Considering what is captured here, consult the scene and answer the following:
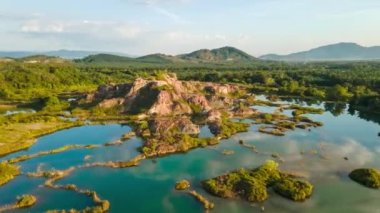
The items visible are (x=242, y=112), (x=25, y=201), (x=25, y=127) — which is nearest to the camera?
(x=25, y=201)

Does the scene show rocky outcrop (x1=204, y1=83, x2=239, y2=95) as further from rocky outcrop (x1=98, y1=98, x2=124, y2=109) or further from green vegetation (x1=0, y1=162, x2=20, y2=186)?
green vegetation (x1=0, y1=162, x2=20, y2=186)

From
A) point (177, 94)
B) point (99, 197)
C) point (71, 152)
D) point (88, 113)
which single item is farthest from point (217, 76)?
point (99, 197)

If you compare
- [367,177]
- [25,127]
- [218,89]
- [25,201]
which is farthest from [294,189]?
[218,89]

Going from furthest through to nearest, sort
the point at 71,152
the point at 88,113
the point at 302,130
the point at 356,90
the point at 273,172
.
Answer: the point at 356,90 < the point at 88,113 < the point at 302,130 < the point at 71,152 < the point at 273,172

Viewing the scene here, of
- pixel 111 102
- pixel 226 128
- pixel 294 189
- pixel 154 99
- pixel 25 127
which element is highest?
pixel 154 99

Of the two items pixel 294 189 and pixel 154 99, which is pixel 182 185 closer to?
pixel 294 189

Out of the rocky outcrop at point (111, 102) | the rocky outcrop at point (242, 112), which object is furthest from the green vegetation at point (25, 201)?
the rocky outcrop at point (242, 112)

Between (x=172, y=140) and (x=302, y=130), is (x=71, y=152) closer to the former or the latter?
(x=172, y=140)
